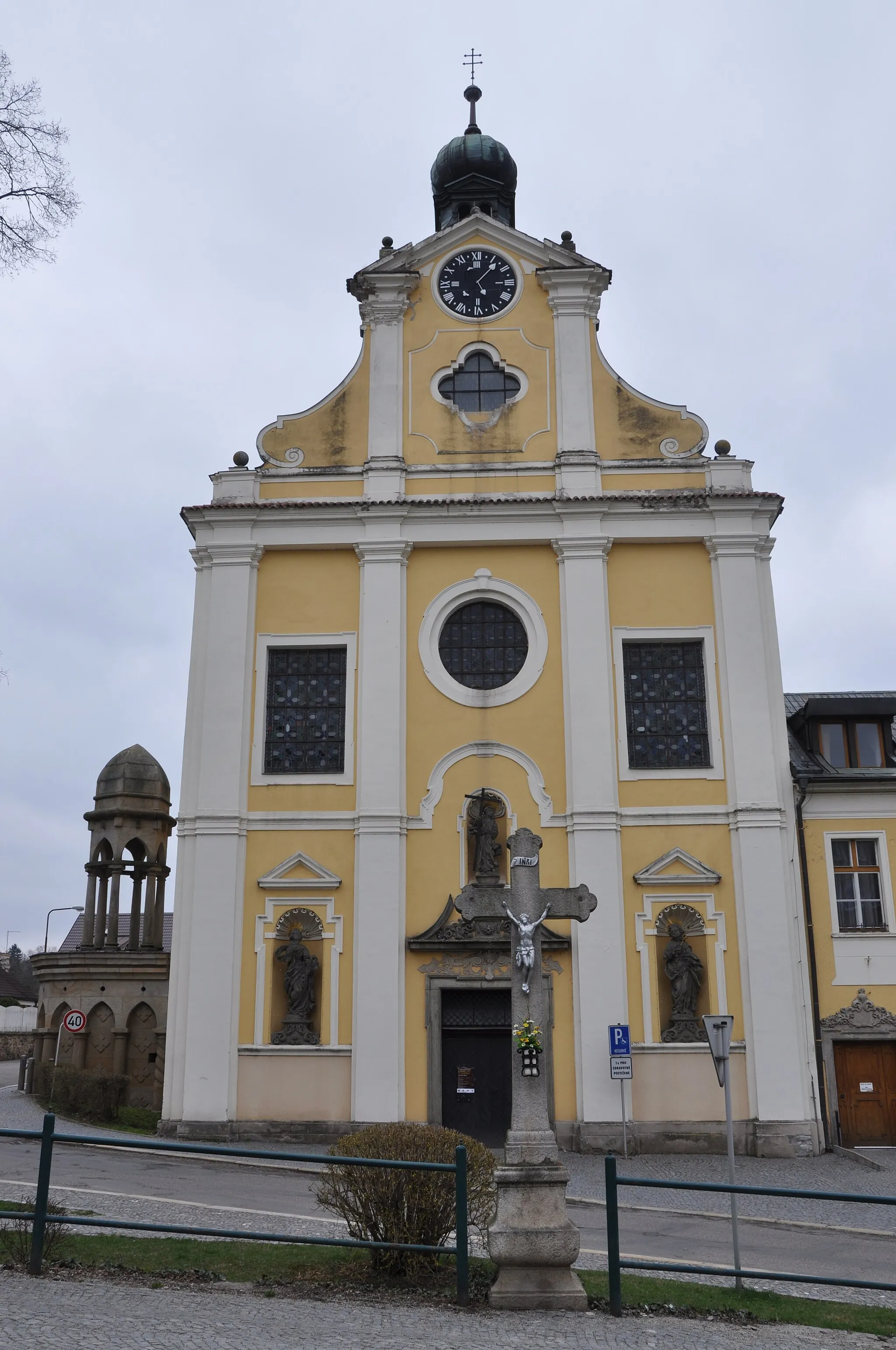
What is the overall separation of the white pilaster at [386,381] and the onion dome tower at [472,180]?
161 inches

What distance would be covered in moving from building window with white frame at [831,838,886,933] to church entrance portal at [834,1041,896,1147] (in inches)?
74.4

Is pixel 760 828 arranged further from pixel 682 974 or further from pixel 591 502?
pixel 591 502

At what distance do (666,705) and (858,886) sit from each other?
14.5 feet

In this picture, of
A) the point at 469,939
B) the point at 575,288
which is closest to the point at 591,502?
the point at 575,288

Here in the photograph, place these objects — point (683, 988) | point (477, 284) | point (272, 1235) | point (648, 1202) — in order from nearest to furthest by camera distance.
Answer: point (272, 1235) < point (648, 1202) < point (683, 988) < point (477, 284)

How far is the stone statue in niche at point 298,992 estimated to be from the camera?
1961 cm

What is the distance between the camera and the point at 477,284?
23.5 meters

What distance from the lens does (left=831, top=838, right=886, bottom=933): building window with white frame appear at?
20828 mm

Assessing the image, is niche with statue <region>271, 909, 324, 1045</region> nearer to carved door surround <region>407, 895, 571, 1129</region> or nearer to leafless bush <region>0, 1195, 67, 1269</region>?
carved door surround <region>407, 895, 571, 1129</region>

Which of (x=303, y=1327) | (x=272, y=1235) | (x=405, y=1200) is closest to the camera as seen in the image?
(x=303, y=1327)

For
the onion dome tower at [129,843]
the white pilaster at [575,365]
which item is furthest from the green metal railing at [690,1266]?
the onion dome tower at [129,843]

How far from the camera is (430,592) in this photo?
21844 millimetres

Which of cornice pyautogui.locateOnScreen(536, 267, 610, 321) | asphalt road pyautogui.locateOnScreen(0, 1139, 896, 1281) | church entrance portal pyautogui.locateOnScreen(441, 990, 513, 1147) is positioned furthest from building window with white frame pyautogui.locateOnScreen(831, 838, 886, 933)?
cornice pyautogui.locateOnScreen(536, 267, 610, 321)

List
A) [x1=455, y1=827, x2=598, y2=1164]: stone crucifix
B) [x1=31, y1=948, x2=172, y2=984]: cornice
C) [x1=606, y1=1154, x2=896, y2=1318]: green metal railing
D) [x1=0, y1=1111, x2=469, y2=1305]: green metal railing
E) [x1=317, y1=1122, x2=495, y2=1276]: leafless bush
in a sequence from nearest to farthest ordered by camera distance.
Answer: [x1=606, y1=1154, x2=896, y2=1318]: green metal railing → [x1=0, y1=1111, x2=469, y2=1305]: green metal railing → [x1=317, y1=1122, x2=495, y2=1276]: leafless bush → [x1=455, y1=827, x2=598, y2=1164]: stone crucifix → [x1=31, y1=948, x2=172, y2=984]: cornice
